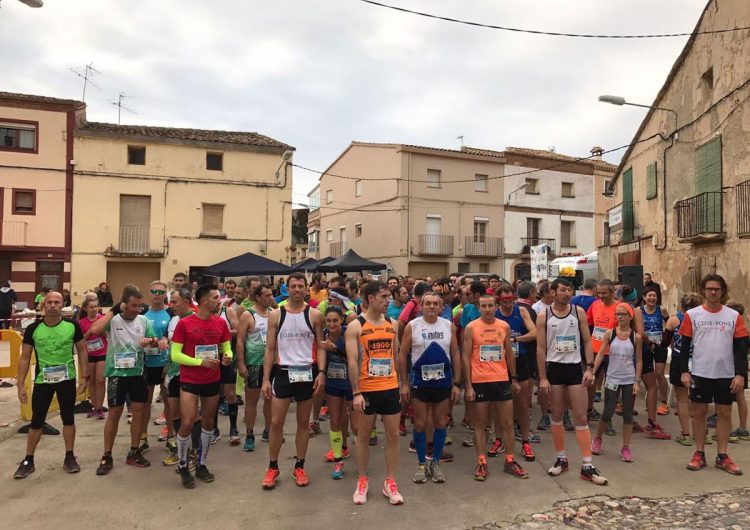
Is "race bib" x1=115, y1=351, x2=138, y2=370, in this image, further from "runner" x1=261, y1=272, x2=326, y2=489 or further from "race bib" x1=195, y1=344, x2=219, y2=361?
"runner" x1=261, y1=272, x2=326, y2=489

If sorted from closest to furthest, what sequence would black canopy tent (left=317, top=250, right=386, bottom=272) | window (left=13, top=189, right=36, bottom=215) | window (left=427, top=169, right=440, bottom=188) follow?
black canopy tent (left=317, top=250, right=386, bottom=272) → window (left=13, top=189, right=36, bottom=215) → window (left=427, top=169, right=440, bottom=188)

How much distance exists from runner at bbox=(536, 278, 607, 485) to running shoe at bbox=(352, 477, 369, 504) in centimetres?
175

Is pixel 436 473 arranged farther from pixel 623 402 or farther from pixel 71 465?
pixel 71 465

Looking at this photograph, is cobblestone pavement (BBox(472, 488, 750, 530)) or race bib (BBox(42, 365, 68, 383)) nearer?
cobblestone pavement (BBox(472, 488, 750, 530))

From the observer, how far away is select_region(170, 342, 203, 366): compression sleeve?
4359 mm

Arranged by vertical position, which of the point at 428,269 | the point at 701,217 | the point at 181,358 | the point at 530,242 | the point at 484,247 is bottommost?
the point at 181,358

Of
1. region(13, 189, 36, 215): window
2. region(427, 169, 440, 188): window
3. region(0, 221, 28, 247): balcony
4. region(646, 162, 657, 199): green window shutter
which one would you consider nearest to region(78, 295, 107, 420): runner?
region(646, 162, 657, 199): green window shutter

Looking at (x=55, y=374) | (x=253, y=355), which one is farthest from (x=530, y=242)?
(x=55, y=374)

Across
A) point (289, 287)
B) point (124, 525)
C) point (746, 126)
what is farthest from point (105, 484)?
point (746, 126)

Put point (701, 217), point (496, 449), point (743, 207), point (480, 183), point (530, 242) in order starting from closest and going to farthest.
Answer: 1. point (496, 449)
2. point (743, 207)
3. point (701, 217)
4. point (480, 183)
5. point (530, 242)

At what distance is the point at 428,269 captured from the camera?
99.3 ft

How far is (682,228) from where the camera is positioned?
13.6 metres

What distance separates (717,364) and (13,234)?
75.4 feet

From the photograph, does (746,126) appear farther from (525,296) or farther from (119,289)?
(119,289)
